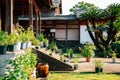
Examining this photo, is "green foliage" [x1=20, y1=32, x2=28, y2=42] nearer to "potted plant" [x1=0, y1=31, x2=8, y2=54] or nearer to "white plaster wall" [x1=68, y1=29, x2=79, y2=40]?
"potted plant" [x1=0, y1=31, x2=8, y2=54]

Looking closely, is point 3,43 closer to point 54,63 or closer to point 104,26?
point 54,63

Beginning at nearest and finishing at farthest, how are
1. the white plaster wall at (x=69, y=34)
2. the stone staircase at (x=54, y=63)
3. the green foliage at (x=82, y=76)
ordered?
the green foliage at (x=82, y=76), the stone staircase at (x=54, y=63), the white plaster wall at (x=69, y=34)

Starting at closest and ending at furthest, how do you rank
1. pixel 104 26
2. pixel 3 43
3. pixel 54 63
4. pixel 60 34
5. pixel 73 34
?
1. pixel 3 43
2. pixel 54 63
3. pixel 104 26
4. pixel 73 34
5. pixel 60 34

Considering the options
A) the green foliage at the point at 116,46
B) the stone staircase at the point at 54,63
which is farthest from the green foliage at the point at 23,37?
the green foliage at the point at 116,46

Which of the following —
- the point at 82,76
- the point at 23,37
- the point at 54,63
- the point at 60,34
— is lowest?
the point at 82,76

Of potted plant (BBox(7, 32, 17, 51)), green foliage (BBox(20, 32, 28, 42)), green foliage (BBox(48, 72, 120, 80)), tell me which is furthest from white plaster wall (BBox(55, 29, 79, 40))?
potted plant (BBox(7, 32, 17, 51))

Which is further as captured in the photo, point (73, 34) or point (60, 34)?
point (60, 34)

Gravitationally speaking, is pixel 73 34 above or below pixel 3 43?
below

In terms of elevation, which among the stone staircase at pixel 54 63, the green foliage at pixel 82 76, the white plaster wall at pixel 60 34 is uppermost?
the white plaster wall at pixel 60 34

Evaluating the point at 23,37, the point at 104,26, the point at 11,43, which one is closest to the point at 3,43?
the point at 11,43

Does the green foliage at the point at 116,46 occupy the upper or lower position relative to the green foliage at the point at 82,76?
upper

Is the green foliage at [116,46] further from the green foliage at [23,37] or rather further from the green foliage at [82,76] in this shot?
the green foliage at [23,37]

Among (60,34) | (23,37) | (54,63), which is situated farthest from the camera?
(60,34)

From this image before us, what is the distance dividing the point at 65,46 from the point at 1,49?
22687mm
